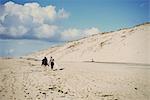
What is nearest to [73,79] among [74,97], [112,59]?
[74,97]

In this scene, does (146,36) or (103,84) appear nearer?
(103,84)

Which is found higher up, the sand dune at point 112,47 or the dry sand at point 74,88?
the sand dune at point 112,47

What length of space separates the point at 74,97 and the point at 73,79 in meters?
4.69

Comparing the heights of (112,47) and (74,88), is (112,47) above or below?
above

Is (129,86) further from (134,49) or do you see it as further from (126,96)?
(134,49)

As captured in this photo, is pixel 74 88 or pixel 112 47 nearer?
pixel 74 88

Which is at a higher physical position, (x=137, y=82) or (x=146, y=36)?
(x=146, y=36)

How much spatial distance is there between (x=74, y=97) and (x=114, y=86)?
402cm

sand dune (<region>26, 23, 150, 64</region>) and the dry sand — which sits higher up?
sand dune (<region>26, 23, 150, 64</region>)

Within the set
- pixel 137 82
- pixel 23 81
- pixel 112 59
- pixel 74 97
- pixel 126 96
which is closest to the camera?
pixel 74 97

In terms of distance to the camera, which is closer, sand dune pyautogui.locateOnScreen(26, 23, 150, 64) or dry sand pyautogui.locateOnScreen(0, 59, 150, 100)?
dry sand pyautogui.locateOnScreen(0, 59, 150, 100)

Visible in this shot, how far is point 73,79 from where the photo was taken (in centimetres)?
1923

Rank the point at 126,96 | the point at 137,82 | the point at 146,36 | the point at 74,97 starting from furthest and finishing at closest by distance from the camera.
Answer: the point at 146,36, the point at 137,82, the point at 126,96, the point at 74,97

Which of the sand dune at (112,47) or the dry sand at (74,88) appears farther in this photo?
the sand dune at (112,47)
